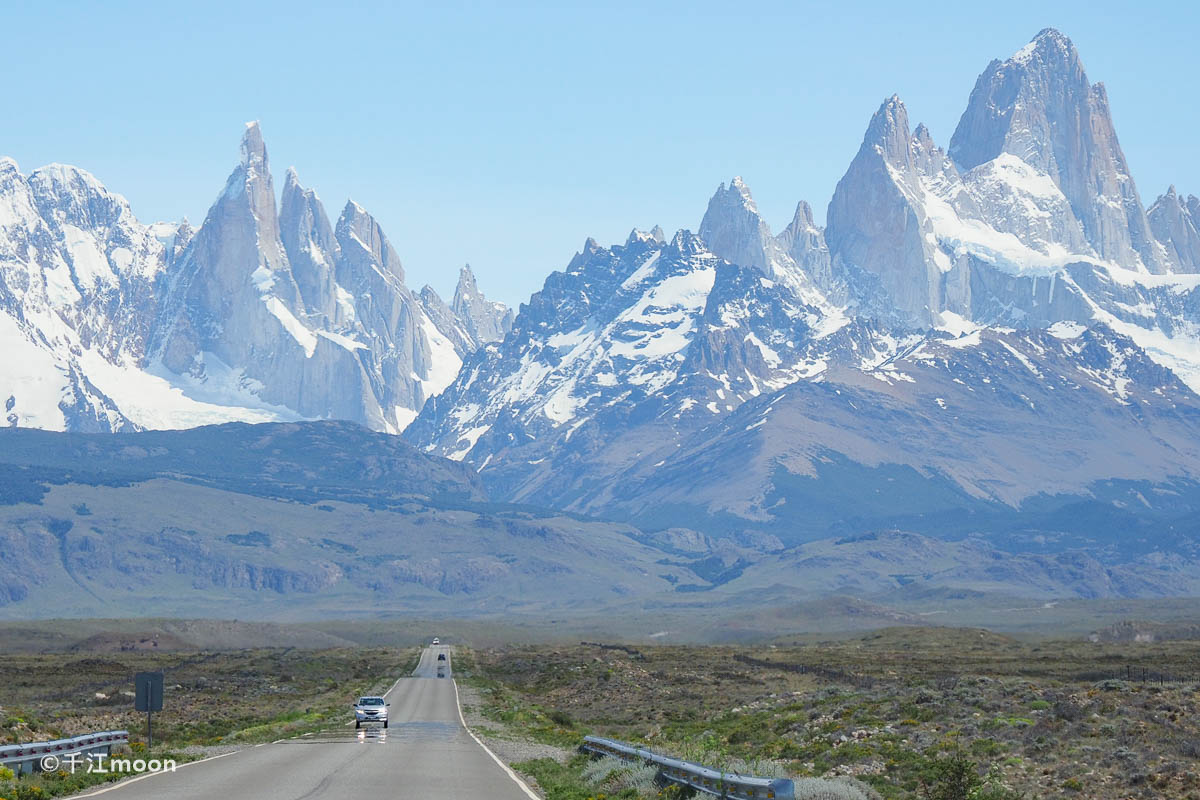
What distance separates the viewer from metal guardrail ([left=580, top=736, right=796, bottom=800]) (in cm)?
3988

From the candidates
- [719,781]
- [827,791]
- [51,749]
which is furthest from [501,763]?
[827,791]

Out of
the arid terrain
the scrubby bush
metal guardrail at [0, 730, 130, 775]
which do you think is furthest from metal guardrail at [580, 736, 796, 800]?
metal guardrail at [0, 730, 130, 775]

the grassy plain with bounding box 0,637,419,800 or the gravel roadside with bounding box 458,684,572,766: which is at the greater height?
the grassy plain with bounding box 0,637,419,800

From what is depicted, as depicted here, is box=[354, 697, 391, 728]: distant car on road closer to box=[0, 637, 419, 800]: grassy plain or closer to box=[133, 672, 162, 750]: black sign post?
box=[0, 637, 419, 800]: grassy plain

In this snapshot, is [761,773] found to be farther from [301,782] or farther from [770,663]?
[770,663]

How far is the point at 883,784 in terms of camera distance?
49.9 metres

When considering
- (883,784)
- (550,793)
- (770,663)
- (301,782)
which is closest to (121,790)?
(301,782)

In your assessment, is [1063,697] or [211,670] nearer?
[1063,697]

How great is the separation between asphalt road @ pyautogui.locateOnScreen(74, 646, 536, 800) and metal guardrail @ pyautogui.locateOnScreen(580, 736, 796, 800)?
A: 4003 millimetres

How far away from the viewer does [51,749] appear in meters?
51.4

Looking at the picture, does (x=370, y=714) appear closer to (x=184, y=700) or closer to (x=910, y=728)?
(x=910, y=728)

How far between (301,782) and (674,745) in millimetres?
22665

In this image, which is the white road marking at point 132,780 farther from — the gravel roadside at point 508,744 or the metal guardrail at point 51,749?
the gravel roadside at point 508,744

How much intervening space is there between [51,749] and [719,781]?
21958mm
